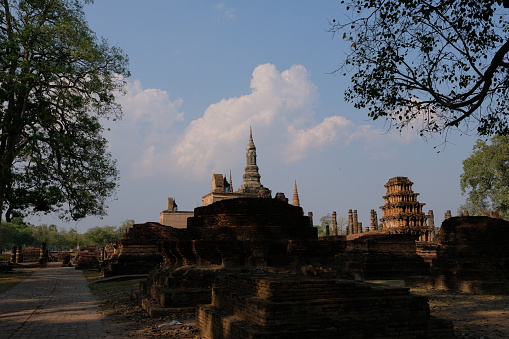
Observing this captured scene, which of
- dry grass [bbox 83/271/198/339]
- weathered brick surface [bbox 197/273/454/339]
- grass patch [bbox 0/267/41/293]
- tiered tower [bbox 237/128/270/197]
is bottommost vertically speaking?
grass patch [bbox 0/267/41/293]

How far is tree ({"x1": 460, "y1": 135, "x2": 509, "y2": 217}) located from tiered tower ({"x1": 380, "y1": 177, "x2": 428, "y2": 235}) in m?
14.9

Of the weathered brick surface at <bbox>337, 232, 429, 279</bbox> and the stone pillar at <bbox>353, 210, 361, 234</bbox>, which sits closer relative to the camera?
the weathered brick surface at <bbox>337, 232, 429, 279</bbox>

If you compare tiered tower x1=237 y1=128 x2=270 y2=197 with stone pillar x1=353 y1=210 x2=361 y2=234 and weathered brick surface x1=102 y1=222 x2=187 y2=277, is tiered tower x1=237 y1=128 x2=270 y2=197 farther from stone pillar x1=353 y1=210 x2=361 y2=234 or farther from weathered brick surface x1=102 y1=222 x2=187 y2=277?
weathered brick surface x1=102 y1=222 x2=187 y2=277

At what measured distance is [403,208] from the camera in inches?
1309

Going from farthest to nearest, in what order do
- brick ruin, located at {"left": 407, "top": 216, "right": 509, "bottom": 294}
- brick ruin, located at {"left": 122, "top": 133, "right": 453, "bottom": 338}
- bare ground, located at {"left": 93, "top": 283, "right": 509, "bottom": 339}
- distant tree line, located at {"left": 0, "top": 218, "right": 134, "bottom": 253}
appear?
distant tree line, located at {"left": 0, "top": 218, "right": 134, "bottom": 253} < brick ruin, located at {"left": 407, "top": 216, "right": 509, "bottom": 294} < bare ground, located at {"left": 93, "top": 283, "right": 509, "bottom": 339} < brick ruin, located at {"left": 122, "top": 133, "right": 453, "bottom": 338}

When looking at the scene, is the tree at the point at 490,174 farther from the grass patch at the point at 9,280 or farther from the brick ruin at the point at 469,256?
the grass patch at the point at 9,280

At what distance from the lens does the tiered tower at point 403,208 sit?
33.3 meters

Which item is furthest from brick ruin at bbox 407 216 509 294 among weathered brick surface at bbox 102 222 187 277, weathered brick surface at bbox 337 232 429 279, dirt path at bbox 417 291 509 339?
weathered brick surface at bbox 102 222 187 277

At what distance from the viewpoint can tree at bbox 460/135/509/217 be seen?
145ft

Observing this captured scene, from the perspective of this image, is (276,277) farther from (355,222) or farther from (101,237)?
(101,237)

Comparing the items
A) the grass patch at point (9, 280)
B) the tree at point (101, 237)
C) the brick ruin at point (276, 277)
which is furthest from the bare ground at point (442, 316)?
the tree at point (101, 237)

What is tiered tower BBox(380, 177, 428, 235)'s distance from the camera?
109 feet

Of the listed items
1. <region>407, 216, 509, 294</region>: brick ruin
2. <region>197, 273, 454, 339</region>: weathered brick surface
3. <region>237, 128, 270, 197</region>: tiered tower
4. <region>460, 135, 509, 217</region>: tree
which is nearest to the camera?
<region>197, 273, 454, 339</region>: weathered brick surface

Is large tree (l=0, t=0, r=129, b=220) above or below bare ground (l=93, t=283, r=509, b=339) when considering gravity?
above
